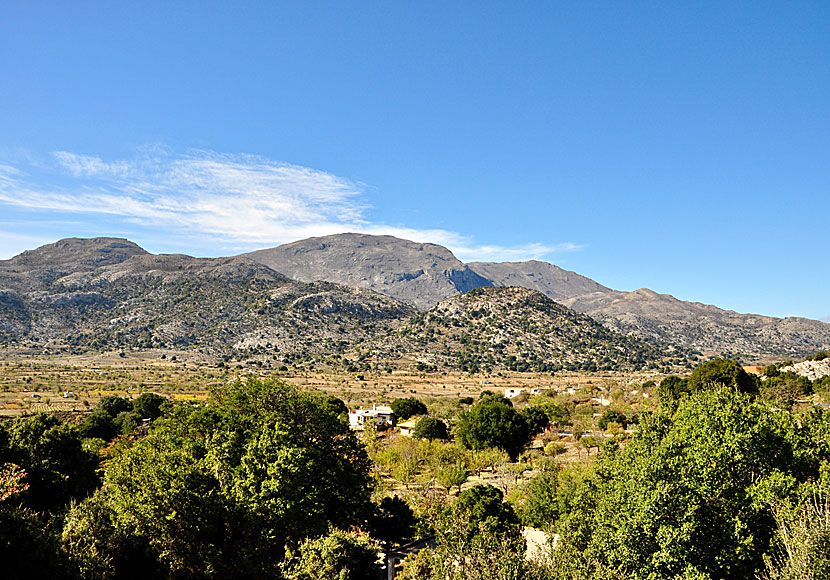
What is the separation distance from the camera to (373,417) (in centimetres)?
5978

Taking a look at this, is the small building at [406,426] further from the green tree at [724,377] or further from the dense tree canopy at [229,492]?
the dense tree canopy at [229,492]

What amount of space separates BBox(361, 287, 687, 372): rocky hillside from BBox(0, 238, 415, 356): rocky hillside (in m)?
21.2

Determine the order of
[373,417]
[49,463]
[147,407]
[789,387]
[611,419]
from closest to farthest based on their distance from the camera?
[49,463], [611,419], [147,407], [789,387], [373,417]

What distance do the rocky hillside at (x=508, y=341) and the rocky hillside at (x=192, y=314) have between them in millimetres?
21177

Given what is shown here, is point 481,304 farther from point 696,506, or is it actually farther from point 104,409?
point 696,506

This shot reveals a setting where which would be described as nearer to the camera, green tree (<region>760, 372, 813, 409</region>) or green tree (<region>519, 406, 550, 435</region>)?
green tree (<region>519, 406, 550, 435</region>)

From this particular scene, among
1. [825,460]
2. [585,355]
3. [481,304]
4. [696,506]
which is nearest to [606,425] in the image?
[825,460]

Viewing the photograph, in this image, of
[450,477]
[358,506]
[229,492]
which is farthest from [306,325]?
[229,492]

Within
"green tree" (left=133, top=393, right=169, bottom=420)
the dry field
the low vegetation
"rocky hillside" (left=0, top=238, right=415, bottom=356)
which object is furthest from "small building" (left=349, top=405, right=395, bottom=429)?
"rocky hillside" (left=0, top=238, right=415, bottom=356)

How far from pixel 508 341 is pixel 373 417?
8101 cm

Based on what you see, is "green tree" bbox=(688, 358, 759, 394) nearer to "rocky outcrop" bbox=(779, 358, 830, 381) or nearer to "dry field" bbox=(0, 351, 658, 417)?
"rocky outcrop" bbox=(779, 358, 830, 381)

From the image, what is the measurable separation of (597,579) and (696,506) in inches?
169

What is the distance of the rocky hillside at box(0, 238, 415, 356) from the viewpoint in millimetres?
150000

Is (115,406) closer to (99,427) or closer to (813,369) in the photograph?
(99,427)
